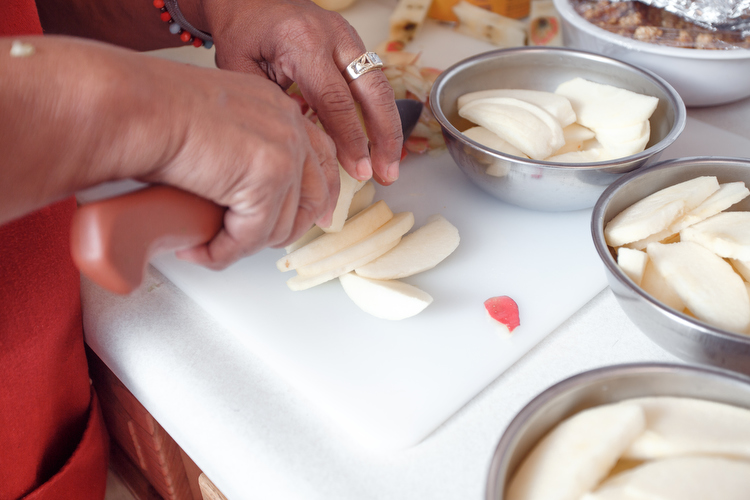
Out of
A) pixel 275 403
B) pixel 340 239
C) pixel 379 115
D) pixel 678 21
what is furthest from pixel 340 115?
pixel 678 21

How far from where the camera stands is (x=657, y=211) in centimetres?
71

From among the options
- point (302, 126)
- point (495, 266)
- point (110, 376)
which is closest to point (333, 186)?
point (302, 126)

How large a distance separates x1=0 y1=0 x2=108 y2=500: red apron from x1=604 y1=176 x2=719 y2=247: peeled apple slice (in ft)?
2.34

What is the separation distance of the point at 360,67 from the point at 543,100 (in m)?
0.33

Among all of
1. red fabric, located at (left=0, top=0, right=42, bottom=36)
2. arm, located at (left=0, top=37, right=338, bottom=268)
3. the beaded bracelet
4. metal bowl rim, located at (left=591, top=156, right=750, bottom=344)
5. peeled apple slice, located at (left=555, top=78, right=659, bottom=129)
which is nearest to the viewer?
arm, located at (left=0, top=37, right=338, bottom=268)

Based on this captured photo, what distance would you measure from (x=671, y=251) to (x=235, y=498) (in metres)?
0.58

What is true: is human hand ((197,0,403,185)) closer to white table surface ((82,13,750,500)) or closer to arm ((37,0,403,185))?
arm ((37,0,403,185))

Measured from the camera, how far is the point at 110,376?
0.92m

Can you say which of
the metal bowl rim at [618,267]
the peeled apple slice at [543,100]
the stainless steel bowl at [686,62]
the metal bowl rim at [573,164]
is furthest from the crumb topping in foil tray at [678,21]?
the metal bowl rim at [618,267]

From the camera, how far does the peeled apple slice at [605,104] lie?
0.91 metres

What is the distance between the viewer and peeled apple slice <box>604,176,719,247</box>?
2.28ft

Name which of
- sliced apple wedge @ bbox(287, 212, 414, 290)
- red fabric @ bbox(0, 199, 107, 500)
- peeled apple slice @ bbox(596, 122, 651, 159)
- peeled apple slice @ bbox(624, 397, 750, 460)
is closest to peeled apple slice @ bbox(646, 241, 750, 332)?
peeled apple slice @ bbox(624, 397, 750, 460)

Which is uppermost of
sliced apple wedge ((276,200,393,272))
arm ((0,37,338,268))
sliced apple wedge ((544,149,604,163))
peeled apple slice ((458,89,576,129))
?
arm ((0,37,338,268))

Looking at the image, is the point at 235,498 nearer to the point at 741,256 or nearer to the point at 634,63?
the point at 741,256
